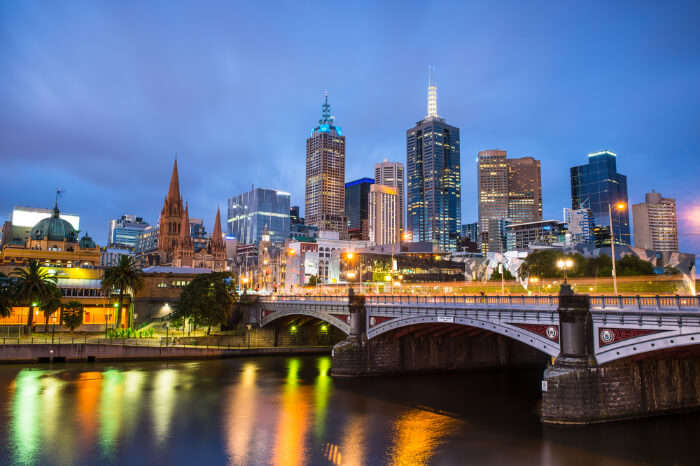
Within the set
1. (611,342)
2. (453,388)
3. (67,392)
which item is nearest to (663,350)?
(611,342)

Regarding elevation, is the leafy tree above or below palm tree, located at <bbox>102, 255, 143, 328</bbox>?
below

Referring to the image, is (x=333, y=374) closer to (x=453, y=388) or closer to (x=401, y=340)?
(x=401, y=340)

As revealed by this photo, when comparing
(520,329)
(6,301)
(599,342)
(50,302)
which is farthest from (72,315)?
→ (599,342)

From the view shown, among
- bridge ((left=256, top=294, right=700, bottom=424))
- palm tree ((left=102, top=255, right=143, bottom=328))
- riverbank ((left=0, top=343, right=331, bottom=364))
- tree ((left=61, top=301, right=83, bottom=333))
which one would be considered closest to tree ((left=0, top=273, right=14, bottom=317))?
tree ((left=61, top=301, right=83, bottom=333))

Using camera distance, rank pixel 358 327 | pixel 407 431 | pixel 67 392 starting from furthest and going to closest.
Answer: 1. pixel 358 327
2. pixel 67 392
3. pixel 407 431

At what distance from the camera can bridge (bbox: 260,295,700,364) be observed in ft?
101

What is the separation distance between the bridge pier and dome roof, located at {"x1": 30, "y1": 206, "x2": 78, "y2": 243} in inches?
6162

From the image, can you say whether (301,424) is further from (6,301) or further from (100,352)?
(6,301)

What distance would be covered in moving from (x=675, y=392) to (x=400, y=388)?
945 inches

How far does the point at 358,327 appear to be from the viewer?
196ft

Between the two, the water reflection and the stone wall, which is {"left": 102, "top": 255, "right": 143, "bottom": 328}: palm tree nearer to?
the water reflection

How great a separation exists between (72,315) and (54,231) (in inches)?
3376

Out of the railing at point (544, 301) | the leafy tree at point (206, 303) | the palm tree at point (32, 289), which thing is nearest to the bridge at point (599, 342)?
the railing at point (544, 301)

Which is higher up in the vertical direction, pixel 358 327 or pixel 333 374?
pixel 358 327
